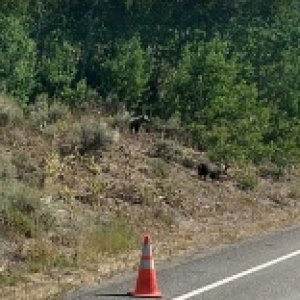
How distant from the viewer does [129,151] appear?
2173 cm

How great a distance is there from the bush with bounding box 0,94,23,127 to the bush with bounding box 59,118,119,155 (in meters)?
1.38

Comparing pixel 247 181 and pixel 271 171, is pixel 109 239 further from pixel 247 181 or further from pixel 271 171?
pixel 271 171

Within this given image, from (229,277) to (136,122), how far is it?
48.2 ft

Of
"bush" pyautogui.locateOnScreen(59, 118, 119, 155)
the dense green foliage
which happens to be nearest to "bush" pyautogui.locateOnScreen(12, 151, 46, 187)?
"bush" pyautogui.locateOnScreen(59, 118, 119, 155)

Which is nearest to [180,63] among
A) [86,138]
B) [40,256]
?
[86,138]

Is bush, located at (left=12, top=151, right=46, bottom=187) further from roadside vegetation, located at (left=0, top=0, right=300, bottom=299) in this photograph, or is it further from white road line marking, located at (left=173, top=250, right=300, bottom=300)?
white road line marking, located at (left=173, top=250, right=300, bottom=300)

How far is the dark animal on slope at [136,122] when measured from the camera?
25081 mm

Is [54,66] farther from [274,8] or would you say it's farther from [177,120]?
[274,8]

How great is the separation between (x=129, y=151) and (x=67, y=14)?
16274 mm

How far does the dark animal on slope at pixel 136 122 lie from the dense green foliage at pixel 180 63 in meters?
0.63

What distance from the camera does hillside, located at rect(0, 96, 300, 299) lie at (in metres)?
12.4

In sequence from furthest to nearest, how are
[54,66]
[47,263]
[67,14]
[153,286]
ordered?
[67,14], [54,66], [47,263], [153,286]

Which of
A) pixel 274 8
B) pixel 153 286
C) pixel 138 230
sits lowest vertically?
pixel 138 230

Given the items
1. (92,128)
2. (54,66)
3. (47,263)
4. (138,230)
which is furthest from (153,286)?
(54,66)
